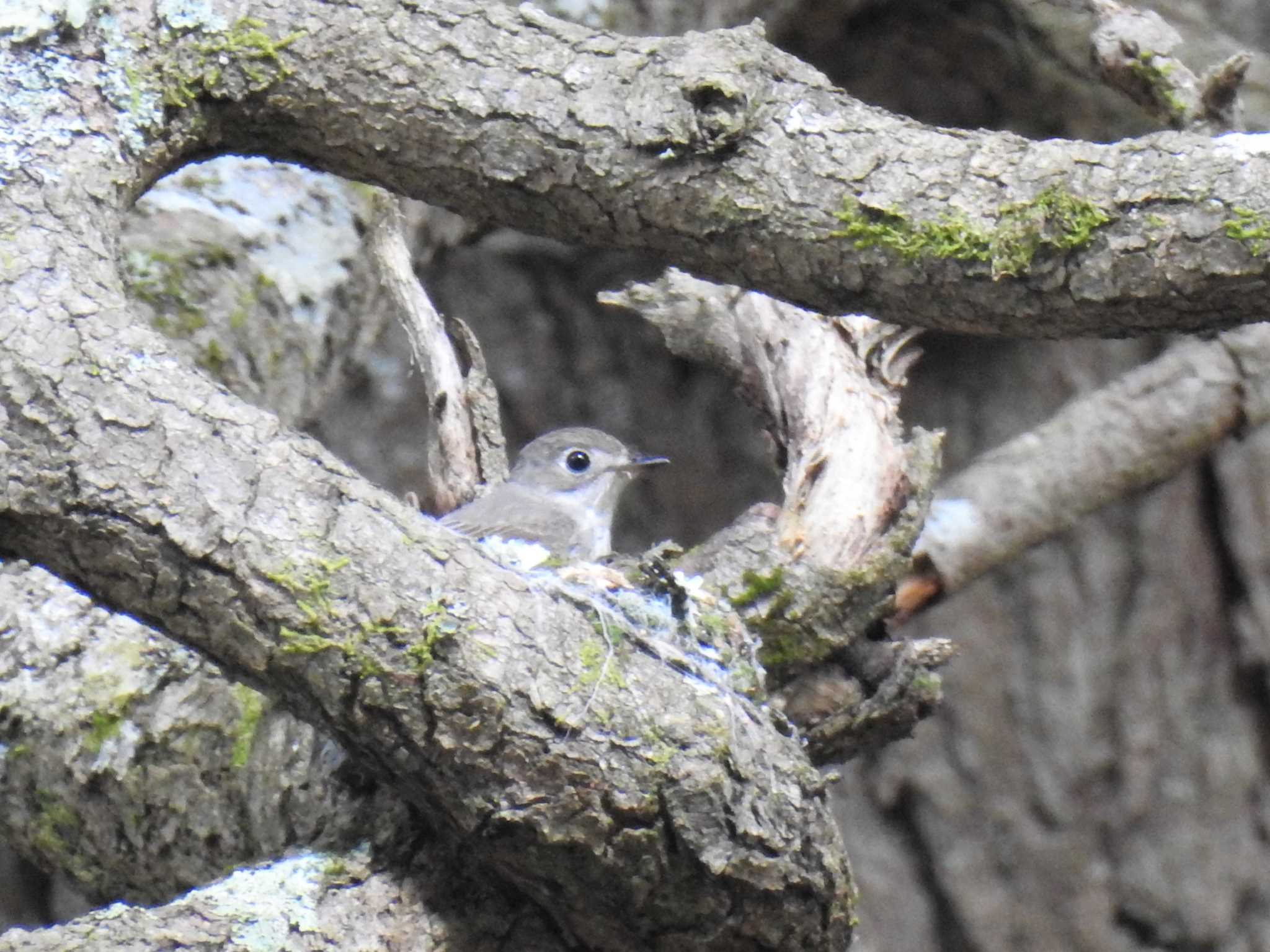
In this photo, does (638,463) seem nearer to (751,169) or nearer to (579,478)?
(579,478)

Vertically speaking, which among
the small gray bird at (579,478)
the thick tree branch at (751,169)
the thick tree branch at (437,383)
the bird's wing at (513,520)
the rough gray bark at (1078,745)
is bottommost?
the rough gray bark at (1078,745)

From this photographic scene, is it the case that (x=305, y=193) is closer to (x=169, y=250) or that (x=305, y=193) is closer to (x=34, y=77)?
(x=169, y=250)

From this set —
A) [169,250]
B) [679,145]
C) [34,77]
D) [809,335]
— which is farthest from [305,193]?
[679,145]

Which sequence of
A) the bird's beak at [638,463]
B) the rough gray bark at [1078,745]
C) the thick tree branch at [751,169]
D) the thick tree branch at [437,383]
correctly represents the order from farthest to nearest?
the rough gray bark at [1078,745]
the bird's beak at [638,463]
the thick tree branch at [437,383]
the thick tree branch at [751,169]

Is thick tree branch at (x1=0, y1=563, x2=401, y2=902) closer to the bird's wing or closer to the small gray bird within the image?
the bird's wing

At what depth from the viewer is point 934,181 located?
7.56ft

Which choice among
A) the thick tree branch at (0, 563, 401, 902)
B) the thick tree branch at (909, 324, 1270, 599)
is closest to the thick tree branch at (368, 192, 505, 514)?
the thick tree branch at (0, 563, 401, 902)

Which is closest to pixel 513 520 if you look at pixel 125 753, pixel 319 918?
pixel 125 753

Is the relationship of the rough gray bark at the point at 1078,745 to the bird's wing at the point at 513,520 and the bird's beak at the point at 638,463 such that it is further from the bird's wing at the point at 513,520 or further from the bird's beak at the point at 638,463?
the bird's wing at the point at 513,520

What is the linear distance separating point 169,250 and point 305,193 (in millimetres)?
431

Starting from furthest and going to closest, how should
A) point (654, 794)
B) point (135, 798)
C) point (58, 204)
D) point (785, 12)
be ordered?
point (785, 12) → point (135, 798) → point (58, 204) → point (654, 794)

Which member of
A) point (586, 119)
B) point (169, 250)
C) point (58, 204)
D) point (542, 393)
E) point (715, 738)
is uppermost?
point (586, 119)

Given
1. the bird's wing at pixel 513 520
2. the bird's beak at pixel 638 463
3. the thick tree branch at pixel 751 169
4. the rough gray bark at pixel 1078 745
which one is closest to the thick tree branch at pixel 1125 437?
the bird's beak at pixel 638 463

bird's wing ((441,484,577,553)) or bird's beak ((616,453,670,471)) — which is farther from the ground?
bird's wing ((441,484,577,553))
